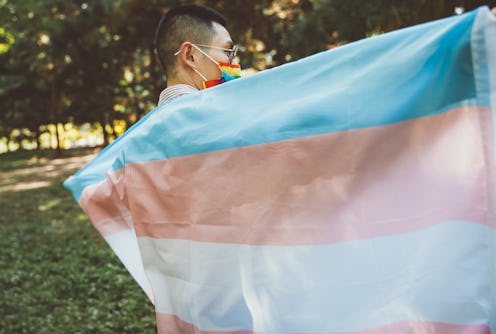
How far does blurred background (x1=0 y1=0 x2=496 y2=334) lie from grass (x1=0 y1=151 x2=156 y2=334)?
0.02 metres

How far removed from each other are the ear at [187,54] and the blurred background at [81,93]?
10.7 ft

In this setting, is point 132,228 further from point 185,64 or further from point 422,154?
point 422,154

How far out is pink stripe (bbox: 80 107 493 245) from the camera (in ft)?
4.45

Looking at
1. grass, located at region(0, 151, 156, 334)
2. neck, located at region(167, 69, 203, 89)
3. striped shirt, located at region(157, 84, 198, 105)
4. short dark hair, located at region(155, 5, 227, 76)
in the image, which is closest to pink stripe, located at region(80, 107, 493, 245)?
striped shirt, located at region(157, 84, 198, 105)

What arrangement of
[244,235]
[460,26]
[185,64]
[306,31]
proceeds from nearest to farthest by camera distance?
[460,26]
[244,235]
[185,64]
[306,31]

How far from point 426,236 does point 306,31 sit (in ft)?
25.0

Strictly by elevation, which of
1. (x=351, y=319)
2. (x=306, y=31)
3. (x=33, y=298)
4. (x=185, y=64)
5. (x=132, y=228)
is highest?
(x=306, y=31)

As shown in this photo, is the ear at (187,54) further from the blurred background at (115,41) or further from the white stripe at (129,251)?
the blurred background at (115,41)

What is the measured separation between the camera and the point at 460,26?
50.7 inches

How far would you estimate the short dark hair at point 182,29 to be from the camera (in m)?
2.52

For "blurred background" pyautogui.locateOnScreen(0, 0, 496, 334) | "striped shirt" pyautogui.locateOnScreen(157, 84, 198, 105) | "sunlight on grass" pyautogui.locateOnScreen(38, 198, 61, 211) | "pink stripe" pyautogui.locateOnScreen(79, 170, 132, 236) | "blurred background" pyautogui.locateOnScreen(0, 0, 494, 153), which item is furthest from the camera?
"sunlight on grass" pyautogui.locateOnScreen(38, 198, 61, 211)

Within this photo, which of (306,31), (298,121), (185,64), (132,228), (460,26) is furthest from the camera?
(306,31)

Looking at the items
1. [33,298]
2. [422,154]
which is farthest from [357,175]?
[33,298]

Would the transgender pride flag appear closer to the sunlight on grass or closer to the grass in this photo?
the grass
